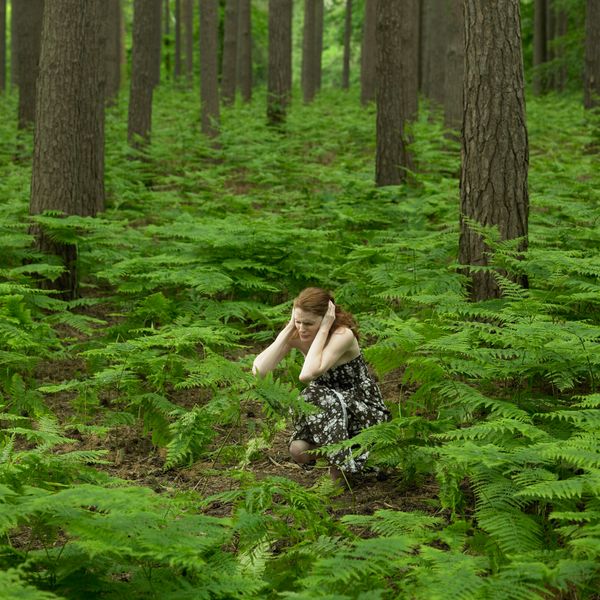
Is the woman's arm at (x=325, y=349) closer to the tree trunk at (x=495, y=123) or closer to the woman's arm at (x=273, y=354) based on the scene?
the woman's arm at (x=273, y=354)

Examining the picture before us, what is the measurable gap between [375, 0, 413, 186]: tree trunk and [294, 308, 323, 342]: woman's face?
665 cm

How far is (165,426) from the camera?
5605mm

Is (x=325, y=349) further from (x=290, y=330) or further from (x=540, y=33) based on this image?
(x=540, y=33)

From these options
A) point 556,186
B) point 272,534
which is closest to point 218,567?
point 272,534

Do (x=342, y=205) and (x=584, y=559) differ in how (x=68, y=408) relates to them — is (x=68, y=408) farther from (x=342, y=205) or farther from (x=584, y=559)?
(x=342, y=205)

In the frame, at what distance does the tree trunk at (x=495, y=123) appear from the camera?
6.80 m

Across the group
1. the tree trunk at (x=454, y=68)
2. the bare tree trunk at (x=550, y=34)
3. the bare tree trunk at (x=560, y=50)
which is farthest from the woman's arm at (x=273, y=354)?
the bare tree trunk at (x=550, y=34)

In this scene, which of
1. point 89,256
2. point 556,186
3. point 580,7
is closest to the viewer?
point 89,256

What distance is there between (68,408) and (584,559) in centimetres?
433

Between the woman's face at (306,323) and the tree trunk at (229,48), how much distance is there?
1815 centimetres

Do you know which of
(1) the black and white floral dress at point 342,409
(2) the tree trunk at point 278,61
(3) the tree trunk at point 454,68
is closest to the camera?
(1) the black and white floral dress at point 342,409

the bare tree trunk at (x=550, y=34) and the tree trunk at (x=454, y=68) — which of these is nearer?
the tree trunk at (x=454, y=68)

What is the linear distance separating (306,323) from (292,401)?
107 cm

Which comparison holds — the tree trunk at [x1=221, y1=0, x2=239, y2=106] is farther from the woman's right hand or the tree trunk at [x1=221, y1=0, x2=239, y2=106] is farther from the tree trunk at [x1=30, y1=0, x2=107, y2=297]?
the woman's right hand
